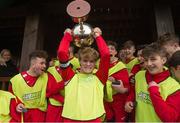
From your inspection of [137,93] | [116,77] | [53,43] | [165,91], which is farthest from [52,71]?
[53,43]

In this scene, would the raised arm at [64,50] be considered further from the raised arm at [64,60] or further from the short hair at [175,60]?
the short hair at [175,60]

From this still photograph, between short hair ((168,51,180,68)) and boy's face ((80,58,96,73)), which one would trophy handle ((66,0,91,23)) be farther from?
short hair ((168,51,180,68))

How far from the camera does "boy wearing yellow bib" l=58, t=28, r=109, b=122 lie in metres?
2.97

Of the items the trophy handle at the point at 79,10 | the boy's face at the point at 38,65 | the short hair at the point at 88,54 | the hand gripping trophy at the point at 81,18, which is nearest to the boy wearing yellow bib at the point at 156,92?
the short hair at the point at 88,54

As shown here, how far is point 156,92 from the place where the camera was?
9.23 feet

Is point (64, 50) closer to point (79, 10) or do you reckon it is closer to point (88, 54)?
point (88, 54)

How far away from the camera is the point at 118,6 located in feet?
15.8

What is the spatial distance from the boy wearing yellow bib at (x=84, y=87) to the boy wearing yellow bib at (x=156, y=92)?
1.32ft

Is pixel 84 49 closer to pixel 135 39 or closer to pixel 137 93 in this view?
pixel 137 93

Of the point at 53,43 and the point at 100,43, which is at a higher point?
the point at 53,43

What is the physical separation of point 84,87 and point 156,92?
0.75m

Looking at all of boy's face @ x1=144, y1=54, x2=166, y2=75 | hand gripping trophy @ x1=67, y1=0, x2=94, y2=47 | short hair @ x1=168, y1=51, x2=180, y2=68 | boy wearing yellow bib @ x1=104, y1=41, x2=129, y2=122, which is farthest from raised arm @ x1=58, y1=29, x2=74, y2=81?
short hair @ x1=168, y1=51, x2=180, y2=68

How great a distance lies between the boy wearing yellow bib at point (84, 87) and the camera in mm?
2971

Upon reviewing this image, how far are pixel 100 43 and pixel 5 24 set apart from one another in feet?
10.7
